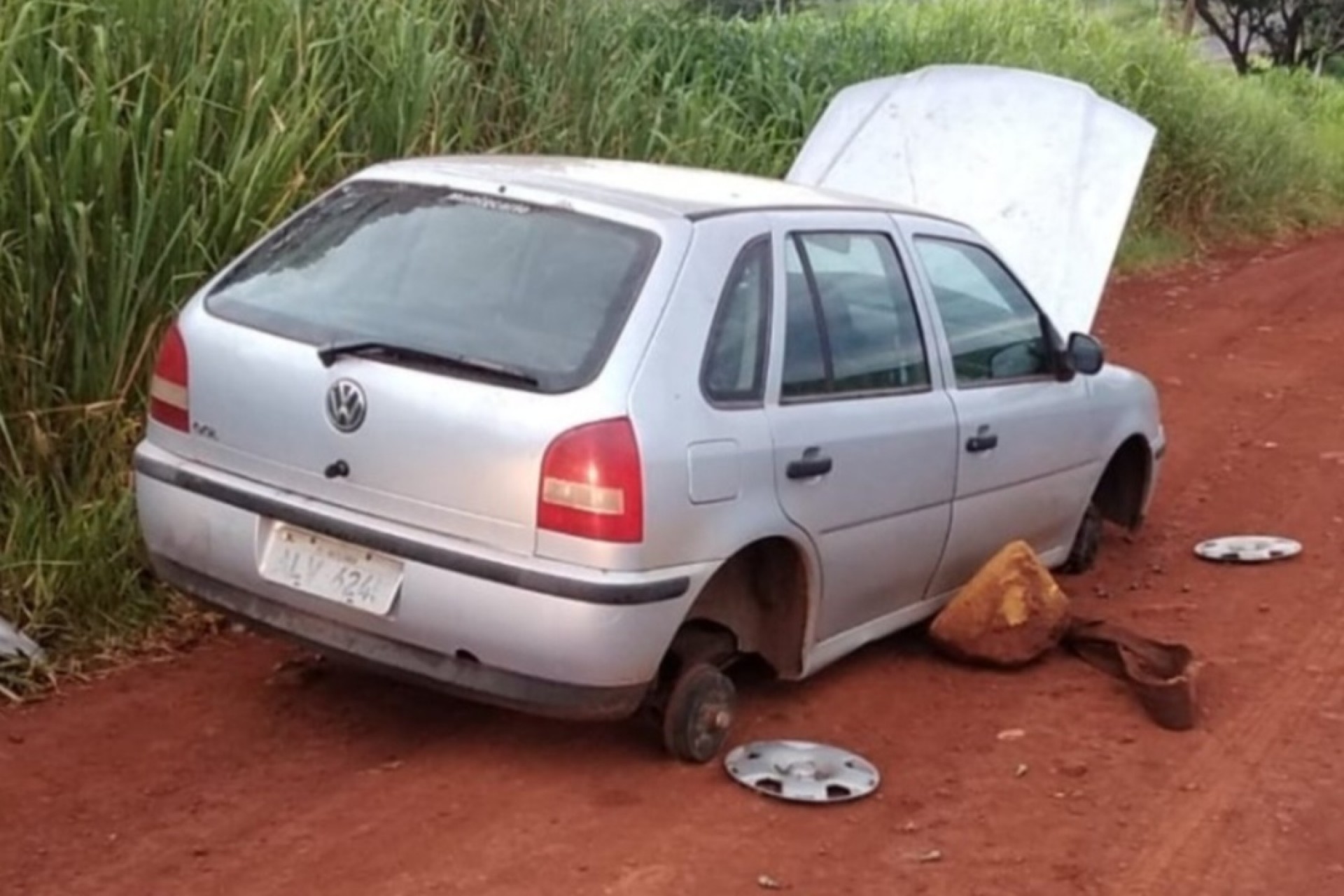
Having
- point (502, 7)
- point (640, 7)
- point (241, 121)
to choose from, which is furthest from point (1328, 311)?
point (241, 121)

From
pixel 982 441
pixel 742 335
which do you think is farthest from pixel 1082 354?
pixel 742 335

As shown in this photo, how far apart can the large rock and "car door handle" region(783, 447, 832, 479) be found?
3.47 ft

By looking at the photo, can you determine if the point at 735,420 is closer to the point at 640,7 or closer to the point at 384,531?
the point at 384,531

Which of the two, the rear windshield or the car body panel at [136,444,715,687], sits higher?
the rear windshield

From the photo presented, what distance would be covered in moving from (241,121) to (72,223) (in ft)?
3.49

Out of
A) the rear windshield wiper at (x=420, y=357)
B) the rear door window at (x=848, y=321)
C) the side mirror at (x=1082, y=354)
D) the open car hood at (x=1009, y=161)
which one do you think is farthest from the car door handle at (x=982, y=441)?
the open car hood at (x=1009, y=161)

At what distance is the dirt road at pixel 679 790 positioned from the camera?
4.77 meters

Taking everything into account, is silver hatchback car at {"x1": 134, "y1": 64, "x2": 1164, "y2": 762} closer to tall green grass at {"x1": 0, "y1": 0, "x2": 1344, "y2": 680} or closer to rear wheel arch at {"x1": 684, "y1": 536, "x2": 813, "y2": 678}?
rear wheel arch at {"x1": 684, "y1": 536, "x2": 813, "y2": 678}

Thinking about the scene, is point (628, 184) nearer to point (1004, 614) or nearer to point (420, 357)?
point (420, 357)

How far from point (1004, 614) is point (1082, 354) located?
109 centimetres

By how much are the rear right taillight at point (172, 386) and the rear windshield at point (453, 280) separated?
0.15 metres

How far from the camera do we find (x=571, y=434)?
4867 millimetres

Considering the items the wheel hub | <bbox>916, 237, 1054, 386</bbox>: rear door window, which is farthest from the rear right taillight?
<bbox>916, 237, 1054, 386</bbox>: rear door window

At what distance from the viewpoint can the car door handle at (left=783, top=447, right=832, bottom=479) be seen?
17.9ft
